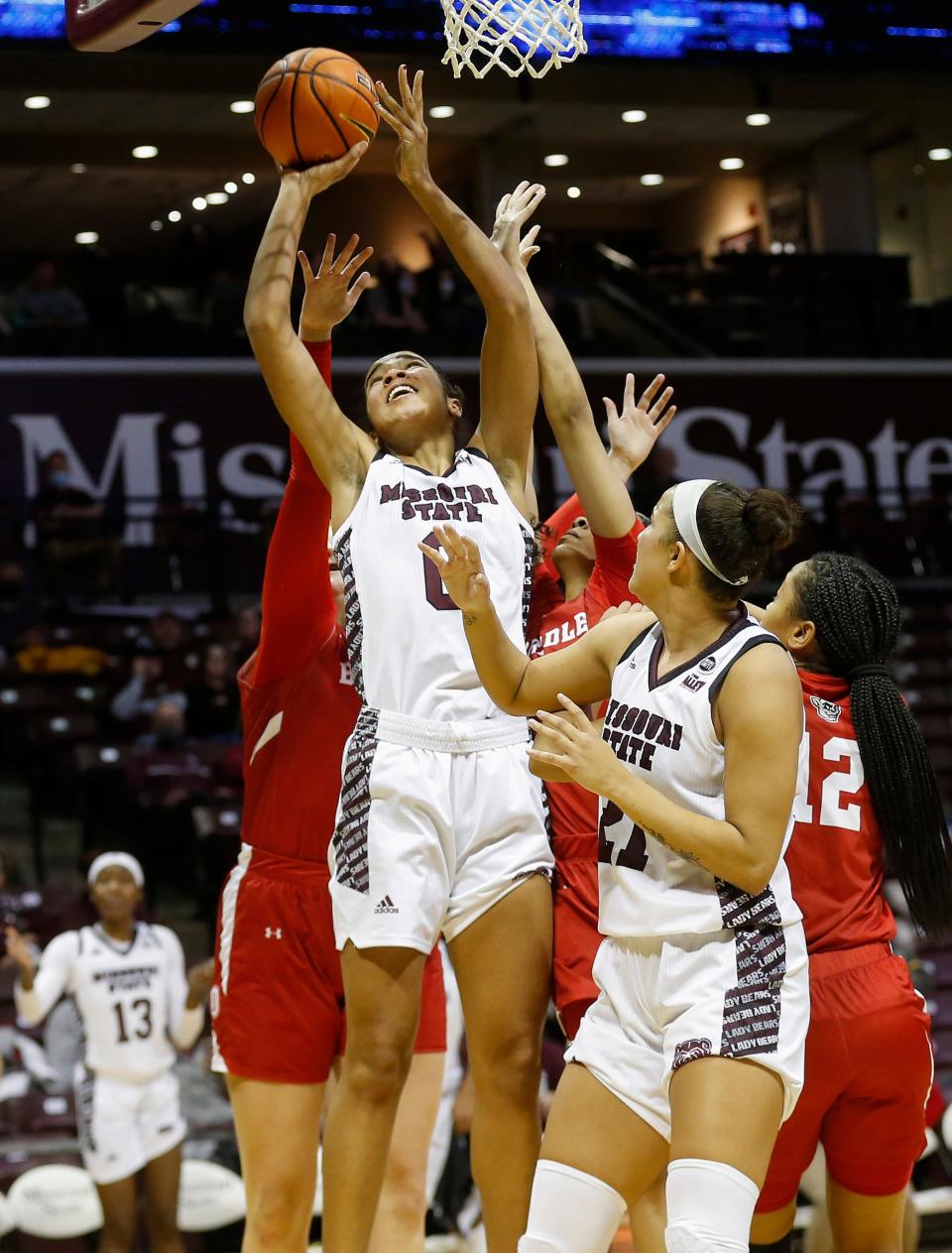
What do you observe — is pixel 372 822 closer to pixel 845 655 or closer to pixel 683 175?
pixel 845 655

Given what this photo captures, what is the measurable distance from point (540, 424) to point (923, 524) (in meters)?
3.84

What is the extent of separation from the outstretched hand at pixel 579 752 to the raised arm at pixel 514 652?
19 centimetres

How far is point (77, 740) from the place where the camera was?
1230cm

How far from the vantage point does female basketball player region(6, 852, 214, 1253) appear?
7801 mm

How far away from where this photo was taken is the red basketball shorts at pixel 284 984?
150 inches

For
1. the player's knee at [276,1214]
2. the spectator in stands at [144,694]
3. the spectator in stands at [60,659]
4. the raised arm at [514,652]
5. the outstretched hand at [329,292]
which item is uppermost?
the outstretched hand at [329,292]

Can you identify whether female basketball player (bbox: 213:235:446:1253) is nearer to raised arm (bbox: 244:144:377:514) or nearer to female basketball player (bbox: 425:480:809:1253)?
raised arm (bbox: 244:144:377:514)

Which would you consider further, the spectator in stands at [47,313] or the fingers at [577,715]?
the spectator in stands at [47,313]

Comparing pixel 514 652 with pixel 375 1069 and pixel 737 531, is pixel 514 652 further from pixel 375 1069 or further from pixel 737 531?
pixel 375 1069

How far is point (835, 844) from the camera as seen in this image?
142 inches

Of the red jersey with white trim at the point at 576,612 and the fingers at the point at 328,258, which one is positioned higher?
the fingers at the point at 328,258

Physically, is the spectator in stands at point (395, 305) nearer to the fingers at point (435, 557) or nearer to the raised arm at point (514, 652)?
the raised arm at point (514, 652)

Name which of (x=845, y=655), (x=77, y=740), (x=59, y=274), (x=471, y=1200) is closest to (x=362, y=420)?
(x=845, y=655)

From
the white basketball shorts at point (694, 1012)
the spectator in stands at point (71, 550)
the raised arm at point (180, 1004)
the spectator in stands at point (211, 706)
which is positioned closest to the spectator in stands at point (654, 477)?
the spectator in stands at point (211, 706)
